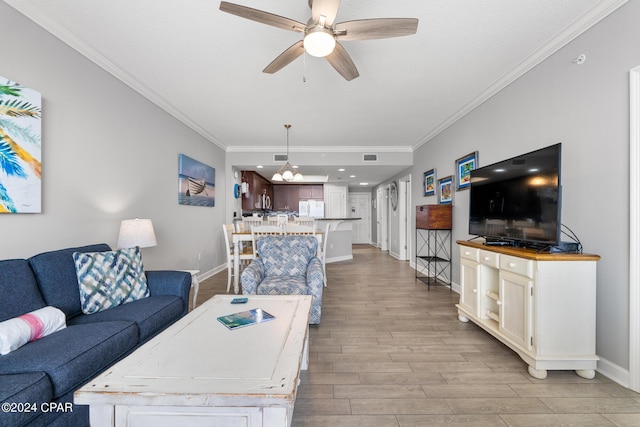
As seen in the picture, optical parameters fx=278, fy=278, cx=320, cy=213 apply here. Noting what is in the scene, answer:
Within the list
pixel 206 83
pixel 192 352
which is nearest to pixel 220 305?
pixel 192 352

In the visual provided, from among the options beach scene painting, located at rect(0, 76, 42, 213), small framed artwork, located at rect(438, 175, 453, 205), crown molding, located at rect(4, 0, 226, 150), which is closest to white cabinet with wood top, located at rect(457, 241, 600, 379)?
small framed artwork, located at rect(438, 175, 453, 205)

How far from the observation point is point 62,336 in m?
1.49

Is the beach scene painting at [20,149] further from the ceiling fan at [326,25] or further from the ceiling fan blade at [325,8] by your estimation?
the ceiling fan blade at [325,8]

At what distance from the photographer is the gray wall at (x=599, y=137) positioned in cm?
185

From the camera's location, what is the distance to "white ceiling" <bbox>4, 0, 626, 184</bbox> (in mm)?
1982

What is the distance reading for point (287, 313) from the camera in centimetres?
185

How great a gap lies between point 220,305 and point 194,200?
288cm

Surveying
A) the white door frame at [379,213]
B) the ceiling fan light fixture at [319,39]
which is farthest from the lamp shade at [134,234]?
the white door frame at [379,213]

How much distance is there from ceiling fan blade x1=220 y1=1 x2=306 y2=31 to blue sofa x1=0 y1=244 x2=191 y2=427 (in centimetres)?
195

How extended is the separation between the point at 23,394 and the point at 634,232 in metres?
3.27

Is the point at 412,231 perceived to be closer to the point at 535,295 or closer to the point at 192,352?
the point at 535,295

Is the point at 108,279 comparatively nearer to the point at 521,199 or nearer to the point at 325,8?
the point at 325,8

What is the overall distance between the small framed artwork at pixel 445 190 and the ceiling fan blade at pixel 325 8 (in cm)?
329

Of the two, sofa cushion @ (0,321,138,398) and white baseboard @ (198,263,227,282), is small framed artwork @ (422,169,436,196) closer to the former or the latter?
white baseboard @ (198,263,227,282)
